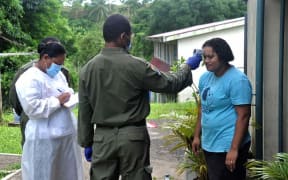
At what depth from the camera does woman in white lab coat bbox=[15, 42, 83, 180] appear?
442cm

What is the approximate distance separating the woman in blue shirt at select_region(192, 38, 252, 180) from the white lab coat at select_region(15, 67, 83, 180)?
151cm

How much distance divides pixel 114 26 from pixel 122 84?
44cm

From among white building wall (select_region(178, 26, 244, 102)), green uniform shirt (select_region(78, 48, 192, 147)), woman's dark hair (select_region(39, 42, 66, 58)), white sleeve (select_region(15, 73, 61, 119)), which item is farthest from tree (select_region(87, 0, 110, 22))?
green uniform shirt (select_region(78, 48, 192, 147))

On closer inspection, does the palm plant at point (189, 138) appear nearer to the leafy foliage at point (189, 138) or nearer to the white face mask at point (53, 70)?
the leafy foliage at point (189, 138)

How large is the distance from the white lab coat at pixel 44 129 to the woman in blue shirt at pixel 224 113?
1.51m

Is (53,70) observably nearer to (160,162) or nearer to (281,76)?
(281,76)

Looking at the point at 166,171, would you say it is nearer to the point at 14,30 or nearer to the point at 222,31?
the point at 14,30

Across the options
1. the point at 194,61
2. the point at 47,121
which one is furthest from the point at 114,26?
the point at 47,121

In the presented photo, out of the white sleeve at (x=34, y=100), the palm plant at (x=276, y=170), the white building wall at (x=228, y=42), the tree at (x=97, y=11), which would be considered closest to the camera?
the palm plant at (x=276, y=170)

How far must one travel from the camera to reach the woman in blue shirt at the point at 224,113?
3.57m

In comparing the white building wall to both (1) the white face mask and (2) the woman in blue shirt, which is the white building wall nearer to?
(1) the white face mask

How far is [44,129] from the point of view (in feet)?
14.8

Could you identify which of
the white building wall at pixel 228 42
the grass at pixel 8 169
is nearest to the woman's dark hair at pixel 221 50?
the grass at pixel 8 169

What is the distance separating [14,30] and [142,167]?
1615 cm
